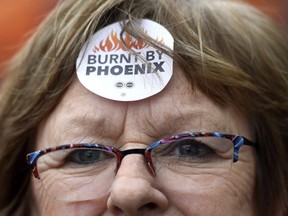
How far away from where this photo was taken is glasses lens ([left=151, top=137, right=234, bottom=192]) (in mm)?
1947

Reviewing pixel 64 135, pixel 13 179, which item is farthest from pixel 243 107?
pixel 13 179

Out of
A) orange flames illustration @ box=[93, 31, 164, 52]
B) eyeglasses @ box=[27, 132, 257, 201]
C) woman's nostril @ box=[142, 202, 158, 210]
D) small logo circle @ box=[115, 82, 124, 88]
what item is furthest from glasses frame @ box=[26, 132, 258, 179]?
orange flames illustration @ box=[93, 31, 164, 52]

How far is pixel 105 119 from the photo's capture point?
2.01m

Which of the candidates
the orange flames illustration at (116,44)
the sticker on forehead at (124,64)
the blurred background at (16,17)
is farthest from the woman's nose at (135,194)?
the blurred background at (16,17)

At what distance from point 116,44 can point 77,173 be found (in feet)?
1.54

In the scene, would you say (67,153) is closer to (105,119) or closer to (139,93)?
(105,119)

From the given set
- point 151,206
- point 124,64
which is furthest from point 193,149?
point 124,64

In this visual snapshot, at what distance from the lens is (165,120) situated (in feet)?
6.48

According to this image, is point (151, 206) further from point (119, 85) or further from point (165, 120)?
point (119, 85)

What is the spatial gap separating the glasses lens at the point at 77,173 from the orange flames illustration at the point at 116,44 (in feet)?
1.18

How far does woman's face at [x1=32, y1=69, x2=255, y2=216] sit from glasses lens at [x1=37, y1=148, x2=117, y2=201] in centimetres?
2

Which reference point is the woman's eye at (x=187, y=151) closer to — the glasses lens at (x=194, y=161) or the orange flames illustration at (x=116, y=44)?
the glasses lens at (x=194, y=161)

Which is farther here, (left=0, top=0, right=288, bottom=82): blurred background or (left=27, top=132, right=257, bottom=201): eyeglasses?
(left=0, top=0, right=288, bottom=82): blurred background

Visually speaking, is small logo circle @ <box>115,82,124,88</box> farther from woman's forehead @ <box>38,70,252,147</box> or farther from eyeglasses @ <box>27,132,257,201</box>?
eyeglasses @ <box>27,132,257,201</box>
